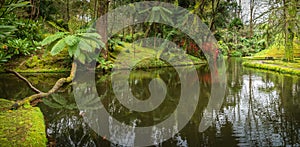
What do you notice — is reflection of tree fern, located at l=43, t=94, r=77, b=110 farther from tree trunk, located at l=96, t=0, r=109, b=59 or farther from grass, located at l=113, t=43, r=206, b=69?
grass, located at l=113, t=43, r=206, b=69

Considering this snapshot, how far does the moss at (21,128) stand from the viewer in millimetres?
2867

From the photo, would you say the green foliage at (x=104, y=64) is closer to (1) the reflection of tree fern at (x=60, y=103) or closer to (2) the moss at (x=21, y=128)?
(1) the reflection of tree fern at (x=60, y=103)

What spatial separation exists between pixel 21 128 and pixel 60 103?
8.90 feet

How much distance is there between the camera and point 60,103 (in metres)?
5.95

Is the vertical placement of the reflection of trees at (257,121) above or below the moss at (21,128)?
below

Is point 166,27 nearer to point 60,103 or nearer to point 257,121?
point 60,103

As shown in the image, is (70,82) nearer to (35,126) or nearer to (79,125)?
(79,125)

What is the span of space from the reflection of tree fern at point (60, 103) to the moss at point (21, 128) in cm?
137

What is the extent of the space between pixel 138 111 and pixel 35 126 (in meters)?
2.27

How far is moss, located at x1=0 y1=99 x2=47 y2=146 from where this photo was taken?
2867mm

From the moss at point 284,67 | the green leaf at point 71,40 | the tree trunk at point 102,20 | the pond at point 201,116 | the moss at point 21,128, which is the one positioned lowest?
the pond at point 201,116

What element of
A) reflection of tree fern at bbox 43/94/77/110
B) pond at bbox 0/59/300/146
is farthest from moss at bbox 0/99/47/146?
reflection of tree fern at bbox 43/94/77/110

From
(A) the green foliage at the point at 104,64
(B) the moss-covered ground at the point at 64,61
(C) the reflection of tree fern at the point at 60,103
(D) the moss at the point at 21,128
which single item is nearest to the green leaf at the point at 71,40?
(C) the reflection of tree fern at the point at 60,103

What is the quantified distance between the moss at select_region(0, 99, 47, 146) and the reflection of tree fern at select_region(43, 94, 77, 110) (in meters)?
1.37
